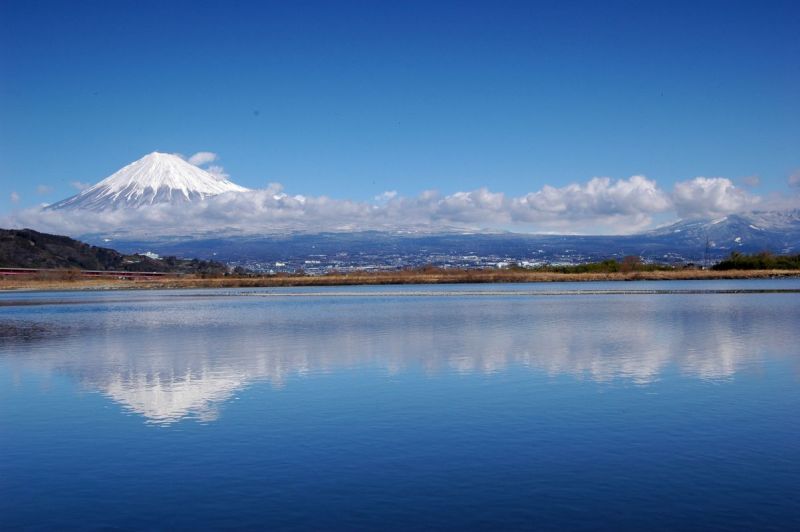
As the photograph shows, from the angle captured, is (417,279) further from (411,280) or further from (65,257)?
(65,257)

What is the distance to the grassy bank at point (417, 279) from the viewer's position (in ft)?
230

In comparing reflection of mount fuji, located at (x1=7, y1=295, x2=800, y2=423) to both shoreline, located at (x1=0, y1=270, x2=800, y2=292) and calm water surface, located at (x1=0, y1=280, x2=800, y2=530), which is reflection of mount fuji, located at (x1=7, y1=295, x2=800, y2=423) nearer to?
calm water surface, located at (x1=0, y1=280, x2=800, y2=530)

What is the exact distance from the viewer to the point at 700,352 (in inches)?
722

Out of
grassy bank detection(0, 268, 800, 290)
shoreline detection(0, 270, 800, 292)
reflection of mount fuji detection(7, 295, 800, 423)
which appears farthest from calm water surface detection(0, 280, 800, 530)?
grassy bank detection(0, 268, 800, 290)

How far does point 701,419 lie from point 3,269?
100 m

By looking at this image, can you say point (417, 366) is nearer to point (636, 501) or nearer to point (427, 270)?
point (636, 501)

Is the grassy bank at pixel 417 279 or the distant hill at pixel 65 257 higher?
the distant hill at pixel 65 257

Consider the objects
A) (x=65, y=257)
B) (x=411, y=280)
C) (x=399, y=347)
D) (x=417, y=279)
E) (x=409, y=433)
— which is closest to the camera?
(x=409, y=433)

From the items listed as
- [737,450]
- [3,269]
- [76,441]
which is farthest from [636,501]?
[3,269]

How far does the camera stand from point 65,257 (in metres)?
121

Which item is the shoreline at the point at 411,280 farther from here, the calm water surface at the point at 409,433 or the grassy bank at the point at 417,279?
the calm water surface at the point at 409,433

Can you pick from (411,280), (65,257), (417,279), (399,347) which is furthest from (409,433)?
(65,257)

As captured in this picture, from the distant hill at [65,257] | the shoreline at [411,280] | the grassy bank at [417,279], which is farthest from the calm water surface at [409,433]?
the distant hill at [65,257]

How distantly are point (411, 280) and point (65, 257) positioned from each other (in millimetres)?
66778
